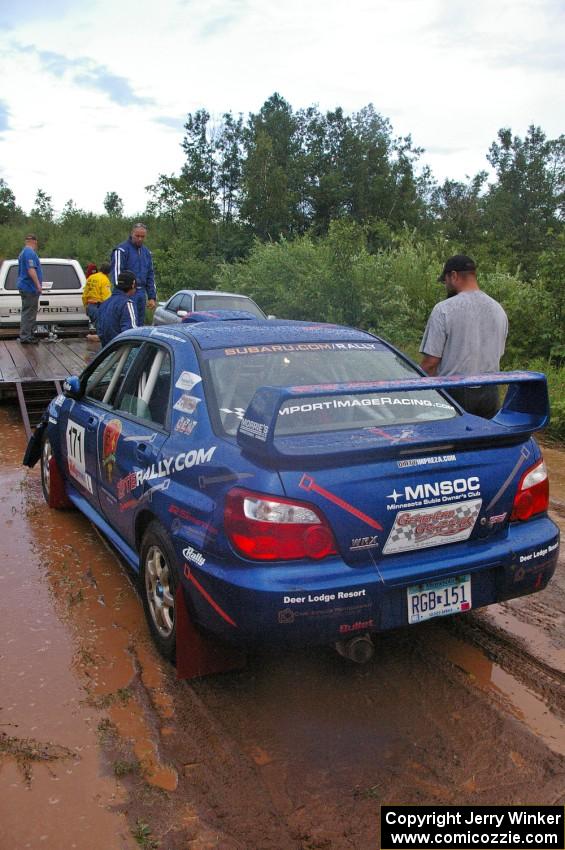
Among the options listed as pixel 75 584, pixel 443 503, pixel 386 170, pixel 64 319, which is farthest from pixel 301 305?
pixel 386 170

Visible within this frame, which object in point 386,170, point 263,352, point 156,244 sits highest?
point 386,170

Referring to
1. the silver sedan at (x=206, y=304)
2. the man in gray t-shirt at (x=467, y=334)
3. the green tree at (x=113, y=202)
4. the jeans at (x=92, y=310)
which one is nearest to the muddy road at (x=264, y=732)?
the man in gray t-shirt at (x=467, y=334)

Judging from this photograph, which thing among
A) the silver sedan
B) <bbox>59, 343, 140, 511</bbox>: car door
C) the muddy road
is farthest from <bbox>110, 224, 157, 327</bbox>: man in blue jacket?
the muddy road

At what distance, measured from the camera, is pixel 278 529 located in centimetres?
280

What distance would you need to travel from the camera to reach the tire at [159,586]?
336 centimetres

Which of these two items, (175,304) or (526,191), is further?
(526,191)

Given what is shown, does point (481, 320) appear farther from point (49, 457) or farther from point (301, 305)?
point (301, 305)

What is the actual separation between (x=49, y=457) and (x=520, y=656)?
3.87m

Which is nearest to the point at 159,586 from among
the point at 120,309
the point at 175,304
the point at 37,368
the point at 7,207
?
the point at 120,309

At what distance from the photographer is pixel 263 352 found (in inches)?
151

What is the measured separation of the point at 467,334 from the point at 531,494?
1.83 meters

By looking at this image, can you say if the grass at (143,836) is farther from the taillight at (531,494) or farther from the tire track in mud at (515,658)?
the taillight at (531,494)

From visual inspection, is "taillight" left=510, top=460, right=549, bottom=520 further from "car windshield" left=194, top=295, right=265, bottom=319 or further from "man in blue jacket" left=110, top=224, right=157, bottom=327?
"car windshield" left=194, top=295, right=265, bottom=319

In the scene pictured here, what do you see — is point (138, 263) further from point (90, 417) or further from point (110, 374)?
point (90, 417)
